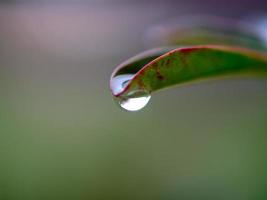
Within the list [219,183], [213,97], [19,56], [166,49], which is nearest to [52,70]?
[19,56]

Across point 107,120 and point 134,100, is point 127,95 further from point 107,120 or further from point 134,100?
point 107,120

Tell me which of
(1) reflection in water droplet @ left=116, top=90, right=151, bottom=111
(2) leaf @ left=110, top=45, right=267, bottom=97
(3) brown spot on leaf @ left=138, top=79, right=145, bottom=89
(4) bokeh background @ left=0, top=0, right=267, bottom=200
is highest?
(4) bokeh background @ left=0, top=0, right=267, bottom=200

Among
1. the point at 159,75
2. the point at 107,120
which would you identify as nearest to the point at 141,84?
the point at 159,75

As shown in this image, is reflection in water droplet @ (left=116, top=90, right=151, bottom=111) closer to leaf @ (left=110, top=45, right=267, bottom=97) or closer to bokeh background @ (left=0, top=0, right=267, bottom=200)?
leaf @ (left=110, top=45, right=267, bottom=97)

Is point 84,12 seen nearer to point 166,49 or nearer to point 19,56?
point 19,56

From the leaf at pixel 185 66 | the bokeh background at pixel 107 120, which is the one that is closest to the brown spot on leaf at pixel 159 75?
the leaf at pixel 185 66

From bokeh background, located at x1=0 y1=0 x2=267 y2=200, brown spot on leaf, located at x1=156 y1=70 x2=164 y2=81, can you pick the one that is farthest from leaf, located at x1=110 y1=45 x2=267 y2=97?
bokeh background, located at x1=0 y1=0 x2=267 y2=200

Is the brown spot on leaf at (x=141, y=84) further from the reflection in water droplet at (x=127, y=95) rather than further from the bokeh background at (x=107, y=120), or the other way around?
the bokeh background at (x=107, y=120)
